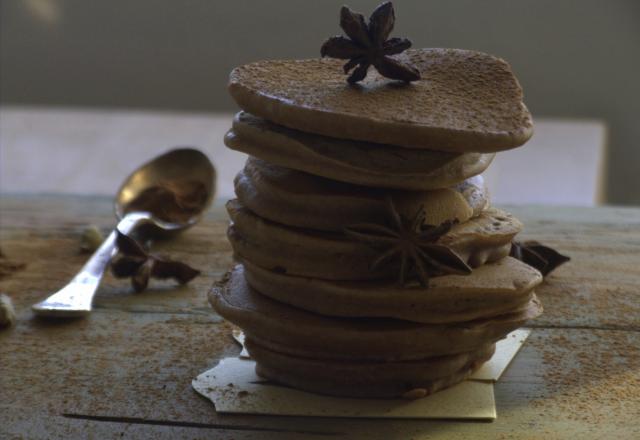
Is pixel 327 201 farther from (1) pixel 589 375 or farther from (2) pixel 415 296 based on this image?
(1) pixel 589 375

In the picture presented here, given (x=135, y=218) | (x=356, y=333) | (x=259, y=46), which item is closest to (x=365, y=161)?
(x=356, y=333)

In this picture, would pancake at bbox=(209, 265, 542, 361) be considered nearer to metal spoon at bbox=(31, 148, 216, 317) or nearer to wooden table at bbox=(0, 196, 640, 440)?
wooden table at bbox=(0, 196, 640, 440)

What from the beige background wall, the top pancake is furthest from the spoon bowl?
the beige background wall

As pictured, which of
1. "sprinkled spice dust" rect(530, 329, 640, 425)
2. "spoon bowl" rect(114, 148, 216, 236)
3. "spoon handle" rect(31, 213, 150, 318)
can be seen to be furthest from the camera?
"spoon bowl" rect(114, 148, 216, 236)

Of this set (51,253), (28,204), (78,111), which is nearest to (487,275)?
(51,253)

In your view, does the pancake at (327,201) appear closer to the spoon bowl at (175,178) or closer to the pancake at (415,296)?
the pancake at (415,296)

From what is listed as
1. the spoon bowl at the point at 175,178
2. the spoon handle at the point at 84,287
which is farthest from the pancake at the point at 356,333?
the spoon bowl at the point at 175,178

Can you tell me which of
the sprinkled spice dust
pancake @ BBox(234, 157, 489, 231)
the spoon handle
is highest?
pancake @ BBox(234, 157, 489, 231)

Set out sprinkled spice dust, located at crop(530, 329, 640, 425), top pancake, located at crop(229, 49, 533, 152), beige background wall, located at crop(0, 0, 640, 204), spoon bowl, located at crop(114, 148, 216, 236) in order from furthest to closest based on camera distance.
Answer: beige background wall, located at crop(0, 0, 640, 204) → spoon bowl, located at crop(114, 148, 216, 236) → sprinkled spice dust, located at crop(530, 329, 640, 425) → top pancake, located at crop(229, 49, 533, 152)
